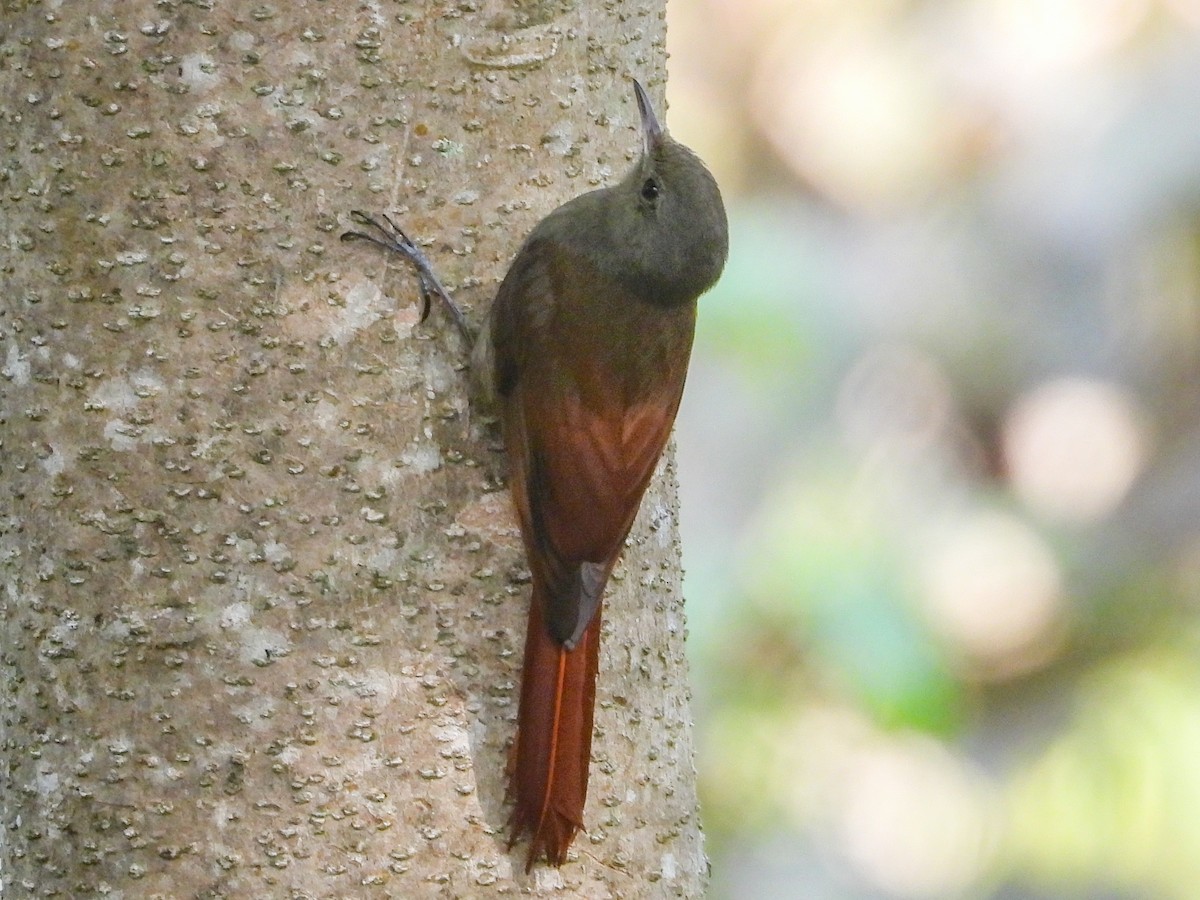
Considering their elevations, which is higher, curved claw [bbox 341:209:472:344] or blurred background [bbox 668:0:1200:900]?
curved claw [bbox 341:209:472:344]

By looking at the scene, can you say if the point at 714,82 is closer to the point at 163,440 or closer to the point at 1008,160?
the point at 1008,160

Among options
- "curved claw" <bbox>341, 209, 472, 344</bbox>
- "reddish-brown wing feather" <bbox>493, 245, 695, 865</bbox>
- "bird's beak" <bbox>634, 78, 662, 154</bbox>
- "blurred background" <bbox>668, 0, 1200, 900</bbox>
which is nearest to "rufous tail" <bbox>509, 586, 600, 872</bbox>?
"reddish-brown wing feather" <bbox>493, 245, 695, 865</bbox>

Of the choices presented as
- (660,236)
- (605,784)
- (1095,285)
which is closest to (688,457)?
(1095,285)

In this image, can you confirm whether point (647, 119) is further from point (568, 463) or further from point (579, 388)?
point (568, 463)

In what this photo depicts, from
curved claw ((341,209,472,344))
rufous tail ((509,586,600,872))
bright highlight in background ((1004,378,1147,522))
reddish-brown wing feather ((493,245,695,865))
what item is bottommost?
bright highlight in background ((1004,378,1147,522))

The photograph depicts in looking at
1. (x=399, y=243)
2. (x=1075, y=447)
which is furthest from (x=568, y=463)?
(x=1075, y=447)

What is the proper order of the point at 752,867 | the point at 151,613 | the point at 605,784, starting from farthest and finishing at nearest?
the point at 752,867
the point at 605,784
the point at 151,613

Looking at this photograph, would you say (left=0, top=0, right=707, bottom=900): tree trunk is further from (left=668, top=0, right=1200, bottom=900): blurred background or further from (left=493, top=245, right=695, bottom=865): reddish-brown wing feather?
(left=668, top=0, right=1200, bottom=900): blurred background
